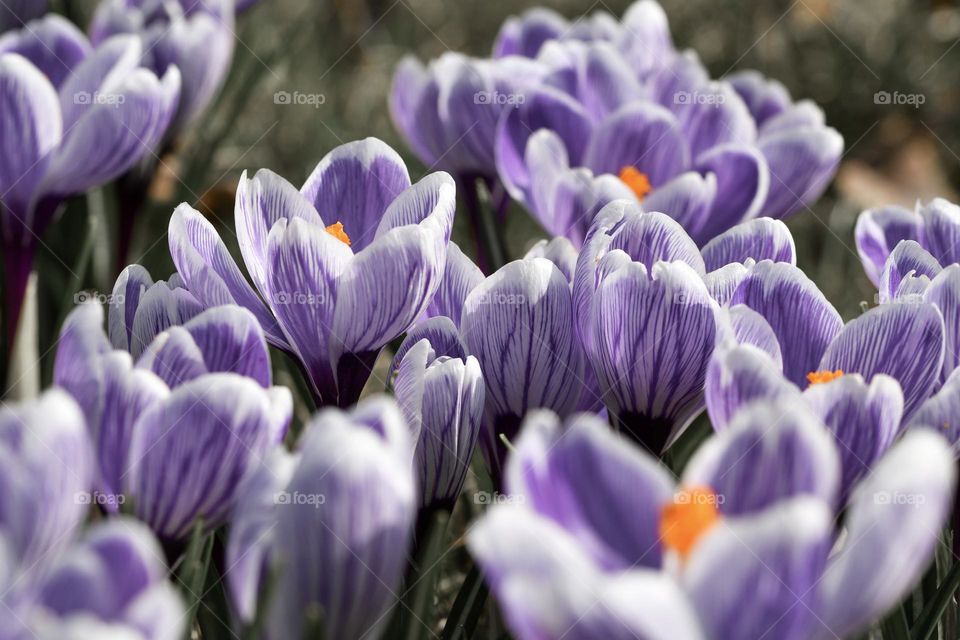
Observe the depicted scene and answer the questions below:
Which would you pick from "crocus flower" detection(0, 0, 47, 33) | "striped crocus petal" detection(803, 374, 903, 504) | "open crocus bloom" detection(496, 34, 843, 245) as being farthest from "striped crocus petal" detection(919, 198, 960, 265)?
"crocus flower" detection(0, 0, 47, 33)

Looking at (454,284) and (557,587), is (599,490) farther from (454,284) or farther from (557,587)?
(454,284)

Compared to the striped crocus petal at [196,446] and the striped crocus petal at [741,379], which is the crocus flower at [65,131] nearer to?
the striped crocus petal at [196,446]

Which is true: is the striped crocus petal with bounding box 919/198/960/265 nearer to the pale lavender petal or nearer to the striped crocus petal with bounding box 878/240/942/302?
the striped crocus petal with bounding box 878/240/942/302

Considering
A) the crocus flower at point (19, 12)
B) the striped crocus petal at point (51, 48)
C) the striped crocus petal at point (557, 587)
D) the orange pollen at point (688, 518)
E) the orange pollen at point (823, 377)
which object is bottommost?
the crocus flower at point (19, 12)

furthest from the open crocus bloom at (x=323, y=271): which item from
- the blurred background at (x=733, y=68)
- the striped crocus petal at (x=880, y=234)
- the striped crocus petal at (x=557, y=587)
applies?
the blurred background at (x=733, y=68)

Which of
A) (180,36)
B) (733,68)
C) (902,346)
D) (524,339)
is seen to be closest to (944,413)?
(902,346)
